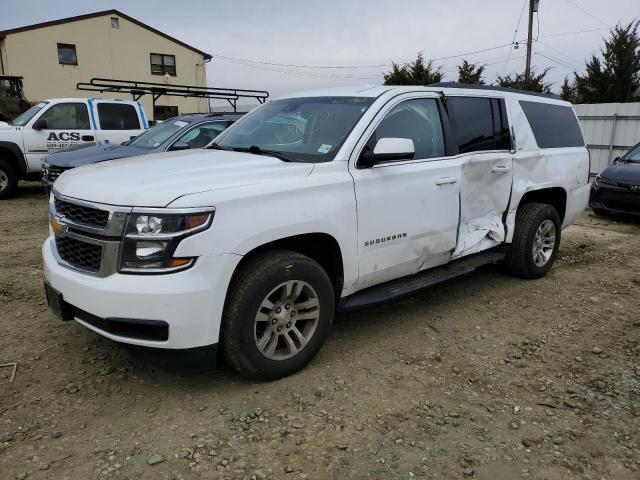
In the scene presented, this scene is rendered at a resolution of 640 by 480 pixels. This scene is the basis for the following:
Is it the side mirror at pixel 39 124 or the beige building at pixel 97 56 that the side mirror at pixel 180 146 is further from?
the beige building at pixel 97 56

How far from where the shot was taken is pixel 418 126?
13.5 ft

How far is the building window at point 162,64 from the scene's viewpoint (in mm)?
30594

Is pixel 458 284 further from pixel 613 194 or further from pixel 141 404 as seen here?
pixel 613 194

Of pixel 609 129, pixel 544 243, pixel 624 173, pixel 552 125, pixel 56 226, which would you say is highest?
pixel 552 125

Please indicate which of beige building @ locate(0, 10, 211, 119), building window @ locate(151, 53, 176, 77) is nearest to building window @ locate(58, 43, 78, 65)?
beige building @ locate(0, 10, 211, 119)

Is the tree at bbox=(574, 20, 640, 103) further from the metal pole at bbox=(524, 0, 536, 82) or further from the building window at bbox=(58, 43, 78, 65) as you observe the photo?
the building window at bbox=(58, 43, 78, 65)

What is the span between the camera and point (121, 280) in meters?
2.76

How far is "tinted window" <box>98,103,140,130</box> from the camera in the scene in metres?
10.7

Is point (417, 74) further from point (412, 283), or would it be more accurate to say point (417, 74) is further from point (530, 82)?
point (412, 283)

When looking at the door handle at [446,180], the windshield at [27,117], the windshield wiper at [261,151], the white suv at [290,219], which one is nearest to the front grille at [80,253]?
the white suv at [290,219]

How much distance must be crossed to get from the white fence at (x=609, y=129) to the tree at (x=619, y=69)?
13.1m

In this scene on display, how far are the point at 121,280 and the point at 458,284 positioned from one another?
3.63 metres

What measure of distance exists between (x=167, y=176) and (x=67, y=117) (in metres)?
8.69

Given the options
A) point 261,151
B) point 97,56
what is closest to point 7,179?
point 261,151
